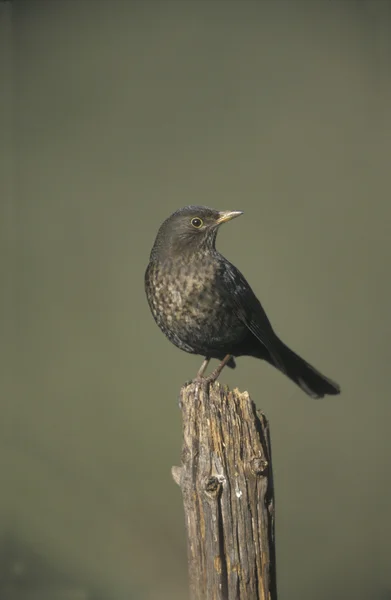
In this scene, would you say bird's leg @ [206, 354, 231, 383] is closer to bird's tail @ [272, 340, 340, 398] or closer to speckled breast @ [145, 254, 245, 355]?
speckled breast @ [145, 254, 245, 355]

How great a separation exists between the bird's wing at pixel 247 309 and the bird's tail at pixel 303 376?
8cm

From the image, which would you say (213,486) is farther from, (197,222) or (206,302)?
(197,222)

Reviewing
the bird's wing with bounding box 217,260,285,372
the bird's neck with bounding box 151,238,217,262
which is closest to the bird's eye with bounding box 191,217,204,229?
the bird's neck with bounding box 151,238,217,262

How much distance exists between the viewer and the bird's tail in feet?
15.8

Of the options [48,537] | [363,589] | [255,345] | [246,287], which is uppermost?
[246,287]

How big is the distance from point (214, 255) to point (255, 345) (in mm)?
635

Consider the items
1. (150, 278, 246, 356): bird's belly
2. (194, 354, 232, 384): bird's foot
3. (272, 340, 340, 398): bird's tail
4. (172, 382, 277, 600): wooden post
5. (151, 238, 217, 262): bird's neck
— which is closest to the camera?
(172, 382, 277, 600): wooden post

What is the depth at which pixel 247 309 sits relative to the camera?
470cm

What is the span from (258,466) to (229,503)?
198 mm

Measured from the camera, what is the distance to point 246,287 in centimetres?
477

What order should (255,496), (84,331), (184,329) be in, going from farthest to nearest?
(84,331) < (184,329) < (255,496)

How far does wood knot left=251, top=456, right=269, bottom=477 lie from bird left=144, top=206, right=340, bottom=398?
41.8 inches

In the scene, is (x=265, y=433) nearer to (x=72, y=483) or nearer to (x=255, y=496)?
(x=255, y=496)

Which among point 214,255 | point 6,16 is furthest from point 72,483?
→ point 6,16
